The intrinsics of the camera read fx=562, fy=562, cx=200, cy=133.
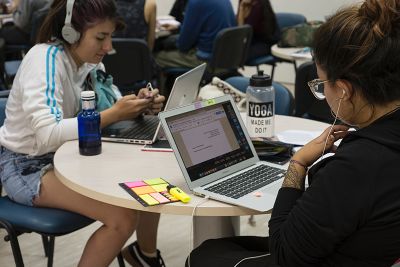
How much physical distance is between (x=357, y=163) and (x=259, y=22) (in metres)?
3.74

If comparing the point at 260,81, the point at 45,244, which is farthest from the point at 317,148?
the point at 45,244

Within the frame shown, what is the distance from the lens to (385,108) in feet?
3.79

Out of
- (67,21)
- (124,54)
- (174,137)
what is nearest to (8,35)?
(124,54)

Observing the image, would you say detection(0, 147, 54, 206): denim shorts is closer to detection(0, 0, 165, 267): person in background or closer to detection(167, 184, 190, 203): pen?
detection(0, 0, 165, 267): person in background

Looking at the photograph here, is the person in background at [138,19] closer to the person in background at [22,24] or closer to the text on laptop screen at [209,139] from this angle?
the person in background at [22,24]

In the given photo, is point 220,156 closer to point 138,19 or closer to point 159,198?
point 159,198

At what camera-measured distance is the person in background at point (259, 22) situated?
4.66m

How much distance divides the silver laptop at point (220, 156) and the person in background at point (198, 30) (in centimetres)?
260

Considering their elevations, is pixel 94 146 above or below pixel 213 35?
above

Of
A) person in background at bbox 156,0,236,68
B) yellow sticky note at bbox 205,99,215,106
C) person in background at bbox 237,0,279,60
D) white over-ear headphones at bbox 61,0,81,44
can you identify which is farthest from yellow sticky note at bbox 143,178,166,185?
person in background at bbox 237,0,279,60

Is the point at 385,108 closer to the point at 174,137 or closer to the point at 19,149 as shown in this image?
the point at 174,137

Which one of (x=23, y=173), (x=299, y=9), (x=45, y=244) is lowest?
(x=45, y=244)

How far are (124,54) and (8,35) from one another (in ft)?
6.38

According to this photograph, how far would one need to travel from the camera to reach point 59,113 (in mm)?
1860
